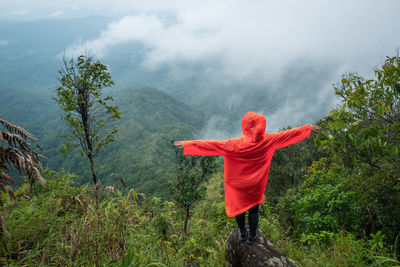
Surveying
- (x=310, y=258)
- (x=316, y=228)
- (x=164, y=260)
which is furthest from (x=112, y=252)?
(x=316, y=228)

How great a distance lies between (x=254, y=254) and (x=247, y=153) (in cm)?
141

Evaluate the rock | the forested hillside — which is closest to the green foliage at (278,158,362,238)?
the forested hillside

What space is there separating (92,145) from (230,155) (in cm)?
367

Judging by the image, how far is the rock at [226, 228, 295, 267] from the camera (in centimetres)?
306

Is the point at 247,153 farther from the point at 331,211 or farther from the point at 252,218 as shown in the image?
the point at 331,211

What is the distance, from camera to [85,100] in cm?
515

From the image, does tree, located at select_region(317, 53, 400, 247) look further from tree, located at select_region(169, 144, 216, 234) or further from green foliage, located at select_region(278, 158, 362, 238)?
tree, located at select_region(169, 144, 216, 234)

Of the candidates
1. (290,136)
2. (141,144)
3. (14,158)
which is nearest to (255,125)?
(290,136)

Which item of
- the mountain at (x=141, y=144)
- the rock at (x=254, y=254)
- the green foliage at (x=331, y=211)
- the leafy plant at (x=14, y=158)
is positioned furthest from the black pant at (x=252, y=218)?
the mountain at (x=141, y=144)

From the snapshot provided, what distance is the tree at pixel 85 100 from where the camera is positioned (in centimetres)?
493

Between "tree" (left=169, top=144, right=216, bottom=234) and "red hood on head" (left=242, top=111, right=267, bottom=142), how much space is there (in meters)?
2.68

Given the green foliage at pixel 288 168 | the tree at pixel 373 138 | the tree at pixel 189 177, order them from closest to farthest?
the tree at pixel 373 138 < the tree at pixel 189 177 < the green foliage at pixel 288 168

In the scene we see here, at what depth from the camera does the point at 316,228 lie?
501 centimetres

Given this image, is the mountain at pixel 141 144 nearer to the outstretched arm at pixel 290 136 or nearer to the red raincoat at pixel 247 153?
the red raincoat at pixel 247 153
